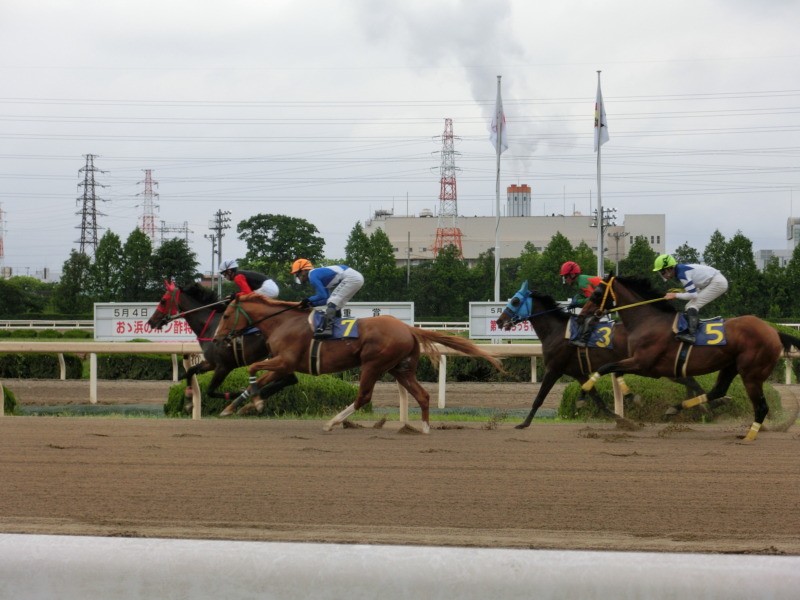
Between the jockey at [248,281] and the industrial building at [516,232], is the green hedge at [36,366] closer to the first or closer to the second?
the jockey at [248,281]

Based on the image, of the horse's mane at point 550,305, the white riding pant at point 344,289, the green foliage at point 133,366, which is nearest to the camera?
the white riding pant at point 344,289

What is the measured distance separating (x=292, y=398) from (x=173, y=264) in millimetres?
31895

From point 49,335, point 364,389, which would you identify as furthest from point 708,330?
point 49,335

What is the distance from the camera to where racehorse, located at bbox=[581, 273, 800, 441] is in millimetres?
7754

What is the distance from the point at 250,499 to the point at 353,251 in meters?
40.6

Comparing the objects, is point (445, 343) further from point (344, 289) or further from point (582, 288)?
point (582, 288)

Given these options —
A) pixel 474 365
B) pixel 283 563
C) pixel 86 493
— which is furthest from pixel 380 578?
pixel 474 365

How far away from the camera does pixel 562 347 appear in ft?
29.8

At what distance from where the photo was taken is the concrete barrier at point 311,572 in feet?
4.77

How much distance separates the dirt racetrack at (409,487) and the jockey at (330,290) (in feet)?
3.37

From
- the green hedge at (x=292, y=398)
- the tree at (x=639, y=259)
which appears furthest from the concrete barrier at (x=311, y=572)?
the tree at (x=639, y=259)

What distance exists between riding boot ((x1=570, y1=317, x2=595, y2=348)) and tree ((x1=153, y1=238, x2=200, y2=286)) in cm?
3347

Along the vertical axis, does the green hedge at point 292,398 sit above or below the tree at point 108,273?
below

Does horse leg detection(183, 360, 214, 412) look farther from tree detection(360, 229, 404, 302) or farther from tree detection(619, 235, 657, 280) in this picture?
tree detection(619, 235, 657, 280)
